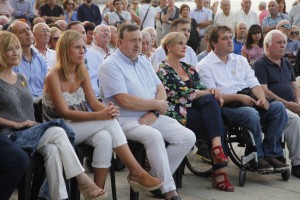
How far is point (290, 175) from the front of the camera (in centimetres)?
661

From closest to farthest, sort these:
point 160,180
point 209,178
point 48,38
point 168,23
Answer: point 160,180 < point 209,178 < point 48,38 < point 168,23

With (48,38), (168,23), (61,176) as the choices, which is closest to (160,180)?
(61,176)

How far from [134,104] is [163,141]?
16.9 inches

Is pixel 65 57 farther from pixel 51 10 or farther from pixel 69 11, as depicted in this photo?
pixel 69 11

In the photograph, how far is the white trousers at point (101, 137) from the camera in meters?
5.02

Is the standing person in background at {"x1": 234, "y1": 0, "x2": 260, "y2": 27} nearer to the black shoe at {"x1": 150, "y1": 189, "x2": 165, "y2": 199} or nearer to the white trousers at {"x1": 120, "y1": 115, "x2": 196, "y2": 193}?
the white trousers at {"x1": 120, "y1": 115, "x2": 196, "y2": 193}

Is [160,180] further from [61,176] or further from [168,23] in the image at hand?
[168,23]

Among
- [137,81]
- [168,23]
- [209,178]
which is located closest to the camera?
[137,81]

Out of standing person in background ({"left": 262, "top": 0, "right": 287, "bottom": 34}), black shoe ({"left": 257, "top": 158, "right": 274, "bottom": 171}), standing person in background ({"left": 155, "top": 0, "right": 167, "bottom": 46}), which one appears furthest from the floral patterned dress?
standing person in background ({"left": 262, "top": 0, "right": 287, "bottom": 34})

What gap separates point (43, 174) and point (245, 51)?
18.6ft

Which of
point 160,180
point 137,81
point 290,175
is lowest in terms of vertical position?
point 290,175

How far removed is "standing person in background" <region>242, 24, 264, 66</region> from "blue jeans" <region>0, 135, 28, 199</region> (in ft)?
19.4

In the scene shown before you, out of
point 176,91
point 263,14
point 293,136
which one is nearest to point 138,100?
point 176,91

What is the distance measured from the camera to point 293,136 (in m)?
6.64
